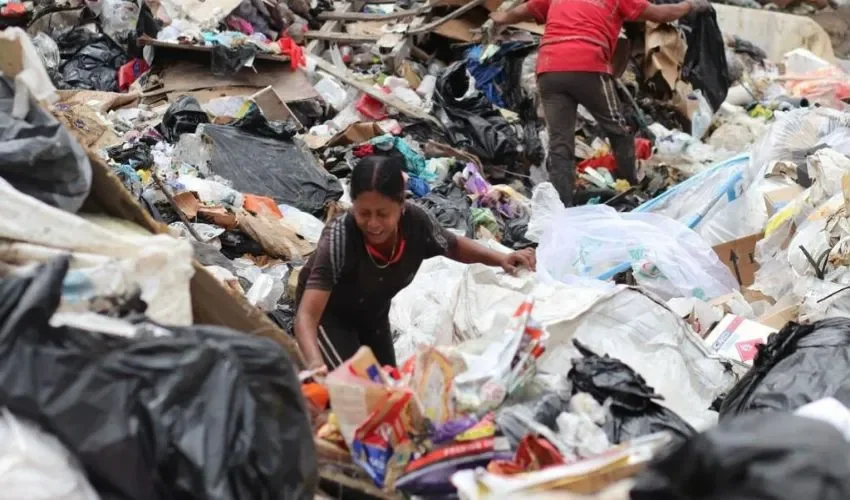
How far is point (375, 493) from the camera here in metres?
2.11

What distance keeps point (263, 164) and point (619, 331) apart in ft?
9.56

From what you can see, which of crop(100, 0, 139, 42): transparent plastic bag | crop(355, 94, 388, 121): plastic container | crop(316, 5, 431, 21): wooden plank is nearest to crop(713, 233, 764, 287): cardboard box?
crop(355, 94, 388, 121): plastic container

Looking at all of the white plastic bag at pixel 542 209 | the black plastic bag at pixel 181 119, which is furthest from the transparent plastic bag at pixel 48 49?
the white plastic bag at pixel 542 209

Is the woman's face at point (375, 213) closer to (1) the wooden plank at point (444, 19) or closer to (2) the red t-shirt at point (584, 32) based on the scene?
(2) the red t-shirt at point (584, 32)

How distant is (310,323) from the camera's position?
290 cm

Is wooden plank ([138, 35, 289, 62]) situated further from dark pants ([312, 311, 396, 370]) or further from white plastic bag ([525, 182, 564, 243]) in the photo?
dark pants ([312, 311, 396, 370])

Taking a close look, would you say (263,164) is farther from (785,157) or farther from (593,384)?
(593,384)

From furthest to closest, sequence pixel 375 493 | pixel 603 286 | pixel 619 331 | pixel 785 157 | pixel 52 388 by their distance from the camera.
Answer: pixel 785 157 < pixel 603 286 < pixel 619 331 < pixel 375 493 < pixel 52 388

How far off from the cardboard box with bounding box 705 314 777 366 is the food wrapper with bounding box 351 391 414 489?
2.03 meters

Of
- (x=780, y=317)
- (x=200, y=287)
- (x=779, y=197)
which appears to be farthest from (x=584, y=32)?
(x=200, y=287)

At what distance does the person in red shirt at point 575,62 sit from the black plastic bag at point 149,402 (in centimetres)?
449

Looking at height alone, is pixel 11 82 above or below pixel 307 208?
above

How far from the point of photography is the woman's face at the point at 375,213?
2.92 m

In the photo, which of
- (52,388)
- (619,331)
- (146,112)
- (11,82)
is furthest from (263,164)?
(52,388)
